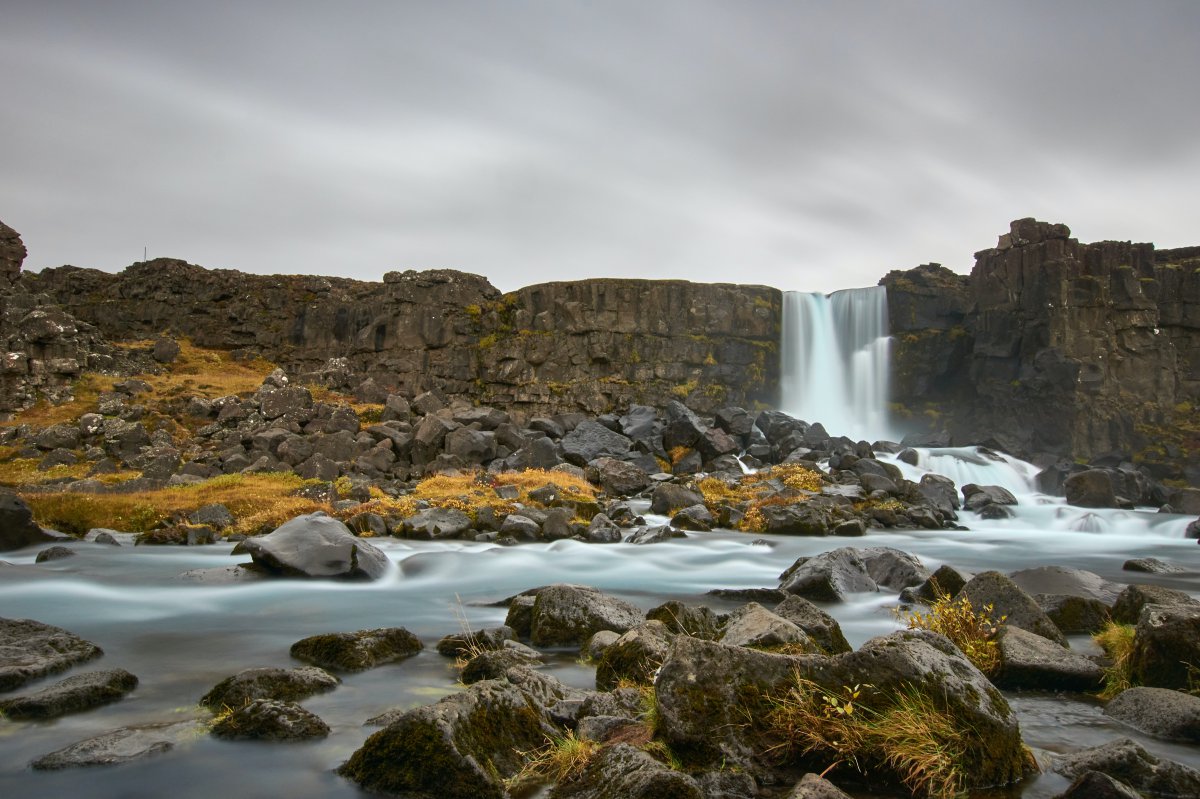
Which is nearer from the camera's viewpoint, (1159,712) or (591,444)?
(1159,712)

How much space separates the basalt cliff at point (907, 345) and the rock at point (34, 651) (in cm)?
4052

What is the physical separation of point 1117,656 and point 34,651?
1240 centimetres

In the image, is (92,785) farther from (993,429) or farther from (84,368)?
(993,429)

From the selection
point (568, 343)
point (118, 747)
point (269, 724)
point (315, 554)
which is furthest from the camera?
point (568, 343)

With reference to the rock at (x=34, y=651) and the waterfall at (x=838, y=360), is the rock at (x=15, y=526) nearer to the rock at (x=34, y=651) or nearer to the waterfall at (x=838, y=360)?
the rock at (x=34, y=651)

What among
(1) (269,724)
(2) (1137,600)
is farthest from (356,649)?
(2) (1137,600)

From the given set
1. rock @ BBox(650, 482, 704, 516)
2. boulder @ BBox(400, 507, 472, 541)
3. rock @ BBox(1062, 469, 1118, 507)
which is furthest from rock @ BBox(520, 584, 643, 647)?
rock @ BBox(1062, 469, 1118, 507)

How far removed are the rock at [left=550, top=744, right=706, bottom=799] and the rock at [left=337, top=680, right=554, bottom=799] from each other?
58cm

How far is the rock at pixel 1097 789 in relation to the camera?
5.28 meters

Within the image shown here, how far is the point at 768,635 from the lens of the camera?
26.7 ft

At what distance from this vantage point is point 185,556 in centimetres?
1934

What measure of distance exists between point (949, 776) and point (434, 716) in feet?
12.2

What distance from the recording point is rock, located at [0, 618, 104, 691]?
855cm

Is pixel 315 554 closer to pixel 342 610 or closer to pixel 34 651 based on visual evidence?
pixel 342 610
